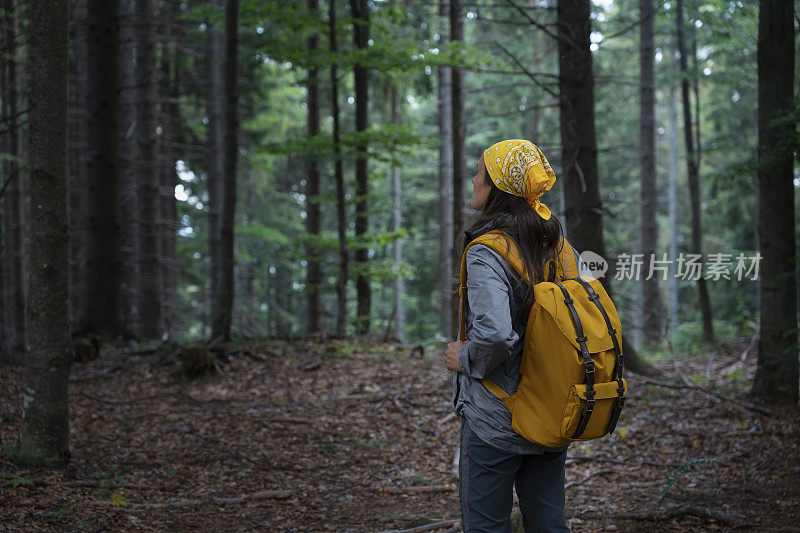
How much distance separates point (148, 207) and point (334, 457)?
29.9 feet

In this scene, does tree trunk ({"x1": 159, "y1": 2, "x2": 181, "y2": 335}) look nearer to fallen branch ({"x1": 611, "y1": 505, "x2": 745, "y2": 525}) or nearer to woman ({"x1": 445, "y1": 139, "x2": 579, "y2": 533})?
fallen branch ({"x1": 611, "y1": 505, "x2": 745, "y2": 525})

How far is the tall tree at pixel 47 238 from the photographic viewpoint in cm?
454

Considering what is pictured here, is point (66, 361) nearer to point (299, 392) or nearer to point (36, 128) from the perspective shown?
point (36, 128)

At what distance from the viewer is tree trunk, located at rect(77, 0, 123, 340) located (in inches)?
403

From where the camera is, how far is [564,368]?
220 centimetres

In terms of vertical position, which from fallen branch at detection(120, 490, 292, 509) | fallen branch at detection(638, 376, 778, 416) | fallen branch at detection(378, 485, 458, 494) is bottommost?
fallen branch at detection(378, 485, 458, 494)

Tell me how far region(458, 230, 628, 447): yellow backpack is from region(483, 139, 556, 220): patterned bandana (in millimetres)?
238

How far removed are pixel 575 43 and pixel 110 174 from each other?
7913 mm

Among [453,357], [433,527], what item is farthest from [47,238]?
[453,357]

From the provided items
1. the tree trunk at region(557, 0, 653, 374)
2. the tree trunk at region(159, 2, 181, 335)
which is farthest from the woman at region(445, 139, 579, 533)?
the tree trunk at region(159, 2, 181, 335)

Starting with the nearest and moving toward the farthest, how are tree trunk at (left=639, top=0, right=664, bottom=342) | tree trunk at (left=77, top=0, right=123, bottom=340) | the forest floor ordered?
the forest floor, tree trunk at (left=77, top=0, right=123, bottom=340), tree trunk at (left=639, top=0, right=664, bottom=342)

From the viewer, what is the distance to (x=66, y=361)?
4766mm

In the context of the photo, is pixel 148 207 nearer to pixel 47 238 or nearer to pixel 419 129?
pixel 47 238

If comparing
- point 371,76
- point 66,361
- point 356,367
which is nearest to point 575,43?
point 356,367
